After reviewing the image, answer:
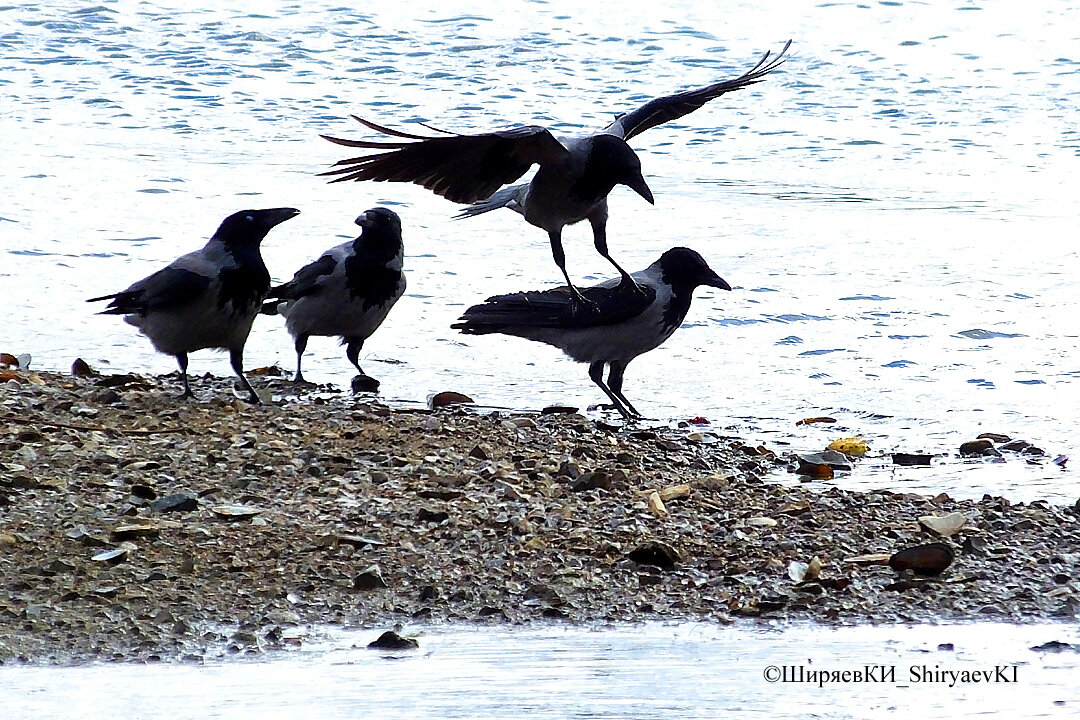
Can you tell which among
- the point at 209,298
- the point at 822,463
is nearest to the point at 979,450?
the point at 822,463

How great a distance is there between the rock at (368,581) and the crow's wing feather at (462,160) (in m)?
1.82

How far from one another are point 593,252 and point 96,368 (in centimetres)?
380

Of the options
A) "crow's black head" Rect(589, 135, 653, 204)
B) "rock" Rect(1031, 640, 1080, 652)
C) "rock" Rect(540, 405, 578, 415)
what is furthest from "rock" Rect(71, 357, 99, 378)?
"rock" Rect(1031, 640, 1080, 652)

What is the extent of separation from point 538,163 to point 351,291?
1584 mm

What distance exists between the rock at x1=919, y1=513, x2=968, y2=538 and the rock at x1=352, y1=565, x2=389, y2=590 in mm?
1765

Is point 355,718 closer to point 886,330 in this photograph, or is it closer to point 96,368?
point 96,368

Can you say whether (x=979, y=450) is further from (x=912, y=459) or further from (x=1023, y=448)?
(x=912, y=459)

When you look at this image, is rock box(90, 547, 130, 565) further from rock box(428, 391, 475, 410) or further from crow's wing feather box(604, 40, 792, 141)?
crow's wing feather box(604, 40, 792, 141)

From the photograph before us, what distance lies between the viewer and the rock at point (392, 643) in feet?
13.1

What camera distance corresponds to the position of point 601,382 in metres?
7.79

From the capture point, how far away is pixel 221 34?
52.6 feet

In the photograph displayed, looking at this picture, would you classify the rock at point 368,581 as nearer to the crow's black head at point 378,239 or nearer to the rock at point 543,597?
the rock at point 543,597

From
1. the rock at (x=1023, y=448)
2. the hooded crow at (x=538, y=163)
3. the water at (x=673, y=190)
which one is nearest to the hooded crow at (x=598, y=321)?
the hooded crow at (x=538, y=163)

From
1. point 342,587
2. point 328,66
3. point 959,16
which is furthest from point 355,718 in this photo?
point 959,16
